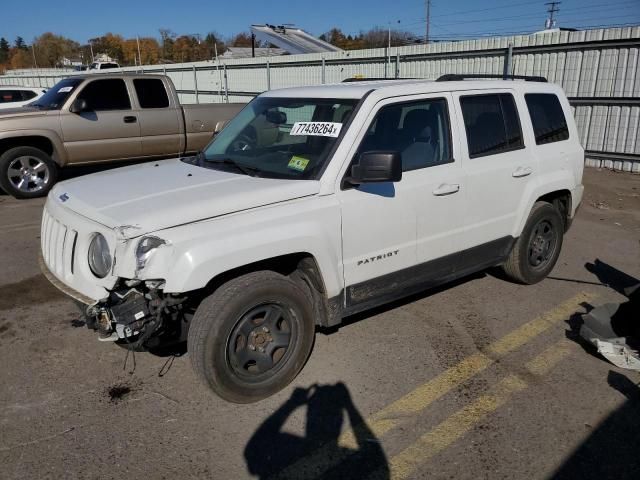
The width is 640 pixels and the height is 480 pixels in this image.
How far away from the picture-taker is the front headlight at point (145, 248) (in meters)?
2.81

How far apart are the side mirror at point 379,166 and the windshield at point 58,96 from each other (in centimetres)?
752

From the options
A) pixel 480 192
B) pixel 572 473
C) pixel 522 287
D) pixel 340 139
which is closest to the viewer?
pixel 572 473

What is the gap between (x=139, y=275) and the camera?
2803 mm

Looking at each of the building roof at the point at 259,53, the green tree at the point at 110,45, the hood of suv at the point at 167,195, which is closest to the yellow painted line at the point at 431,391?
the hood of suv at the point at 167,195

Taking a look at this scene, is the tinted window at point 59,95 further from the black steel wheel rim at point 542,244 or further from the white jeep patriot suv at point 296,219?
the black steel wheel rim at point 542,244

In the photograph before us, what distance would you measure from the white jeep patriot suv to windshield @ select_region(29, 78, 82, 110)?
588cm

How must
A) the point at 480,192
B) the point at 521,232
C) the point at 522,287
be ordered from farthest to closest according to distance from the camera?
the point at 522,287 < the point at 521,232 < the point at 480,192

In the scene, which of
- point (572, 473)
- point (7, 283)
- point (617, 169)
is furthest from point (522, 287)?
point (617, 169)

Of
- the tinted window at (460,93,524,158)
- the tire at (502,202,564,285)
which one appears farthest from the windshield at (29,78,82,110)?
the tire at (502,202,564,285)

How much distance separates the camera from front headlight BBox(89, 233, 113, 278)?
296 cm

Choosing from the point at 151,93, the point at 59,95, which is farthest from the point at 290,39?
the point at 59,95

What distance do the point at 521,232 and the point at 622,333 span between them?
49.5 inches

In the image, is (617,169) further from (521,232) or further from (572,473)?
(572,473)

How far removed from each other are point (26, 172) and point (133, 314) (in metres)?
7.17
